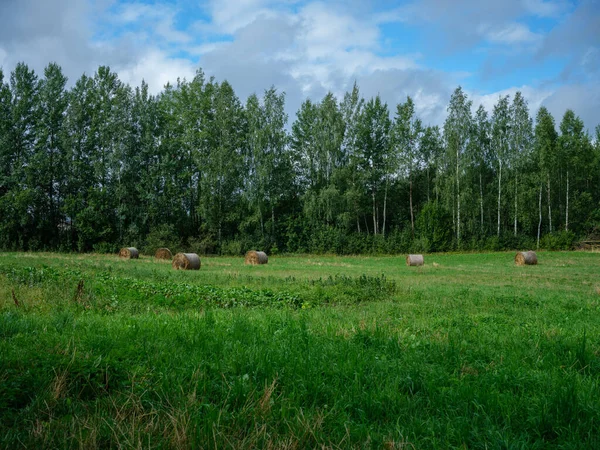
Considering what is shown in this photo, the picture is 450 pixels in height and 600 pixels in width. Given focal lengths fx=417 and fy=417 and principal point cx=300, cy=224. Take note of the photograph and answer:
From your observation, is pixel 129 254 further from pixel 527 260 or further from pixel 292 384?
pixel 292 384

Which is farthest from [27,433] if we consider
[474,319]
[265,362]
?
[474,319]

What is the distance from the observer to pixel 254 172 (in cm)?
5291

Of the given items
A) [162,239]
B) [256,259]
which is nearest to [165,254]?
[256,259]

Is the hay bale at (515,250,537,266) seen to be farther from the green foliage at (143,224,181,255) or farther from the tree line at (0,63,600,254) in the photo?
the green foliage at (143,224,181,255)

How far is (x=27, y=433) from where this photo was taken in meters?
3.74

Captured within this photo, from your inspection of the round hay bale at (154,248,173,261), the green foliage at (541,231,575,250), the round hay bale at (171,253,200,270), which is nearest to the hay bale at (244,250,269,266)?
the round hay bale at (171,253,200,270)

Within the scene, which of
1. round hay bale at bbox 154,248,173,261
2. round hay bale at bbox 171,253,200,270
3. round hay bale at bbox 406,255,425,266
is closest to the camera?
round hay bale at bbox 171,253,200,270

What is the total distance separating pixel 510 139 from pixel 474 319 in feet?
175

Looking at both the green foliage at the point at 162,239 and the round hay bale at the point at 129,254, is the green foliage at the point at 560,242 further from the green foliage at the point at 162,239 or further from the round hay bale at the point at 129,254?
the round hay bale at the point at 129,254

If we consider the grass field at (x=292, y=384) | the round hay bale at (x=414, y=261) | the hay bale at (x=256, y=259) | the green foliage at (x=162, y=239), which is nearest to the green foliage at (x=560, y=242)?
the round hay bale at (x=414, y=261)

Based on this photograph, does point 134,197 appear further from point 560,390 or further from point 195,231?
point 560,390

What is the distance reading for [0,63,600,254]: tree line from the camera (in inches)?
1957

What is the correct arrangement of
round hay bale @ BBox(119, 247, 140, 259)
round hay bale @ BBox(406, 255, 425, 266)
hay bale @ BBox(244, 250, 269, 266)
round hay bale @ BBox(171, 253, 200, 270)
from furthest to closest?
round hay bale @ BBox(119, 247, 140, 259)
hay bale @ BBox(244, 250, 269, 266)
round hay bale @ BBox(406, 255, 425, 266)
round hay bale @ BBox(171, 253, 200, 270)

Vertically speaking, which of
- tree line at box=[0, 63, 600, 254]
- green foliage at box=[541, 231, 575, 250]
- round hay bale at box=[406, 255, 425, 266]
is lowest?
round hay bale at box=[406, 255, 425, 266]
